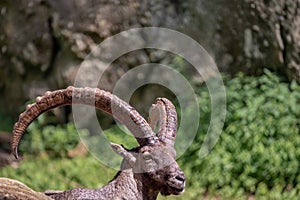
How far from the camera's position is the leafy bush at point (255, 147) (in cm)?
824

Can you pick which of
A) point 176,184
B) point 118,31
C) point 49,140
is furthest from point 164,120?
point 118,31

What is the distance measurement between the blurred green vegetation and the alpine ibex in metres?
3.37

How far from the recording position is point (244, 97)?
29.6 feet

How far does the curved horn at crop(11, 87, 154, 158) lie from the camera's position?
4.34m

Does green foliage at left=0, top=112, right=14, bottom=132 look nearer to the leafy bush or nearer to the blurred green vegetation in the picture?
the blurred green vegetation

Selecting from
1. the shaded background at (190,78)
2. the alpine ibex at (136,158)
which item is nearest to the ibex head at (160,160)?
the alpine ibex at (136,158)

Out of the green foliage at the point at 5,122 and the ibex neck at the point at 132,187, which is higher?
the ibex neck at the point at 132,187

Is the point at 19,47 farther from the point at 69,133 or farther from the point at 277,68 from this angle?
the point at 277,68

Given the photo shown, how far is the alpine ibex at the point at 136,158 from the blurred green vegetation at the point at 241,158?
3.37 meters

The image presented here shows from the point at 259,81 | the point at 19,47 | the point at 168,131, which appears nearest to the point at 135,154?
the point at 168,131

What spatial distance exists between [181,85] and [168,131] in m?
5.25

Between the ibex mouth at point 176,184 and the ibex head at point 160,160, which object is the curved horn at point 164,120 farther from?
the ibex mouth at point 176,184

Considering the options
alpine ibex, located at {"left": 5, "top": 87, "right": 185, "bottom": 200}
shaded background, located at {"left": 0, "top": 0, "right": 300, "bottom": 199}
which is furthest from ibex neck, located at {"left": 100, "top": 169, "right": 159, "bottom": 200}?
shaded background, located at {"left": 0, "top": 0, "right": 300, "bottom": 199}

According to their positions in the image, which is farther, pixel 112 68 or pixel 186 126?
pixel 112 68
